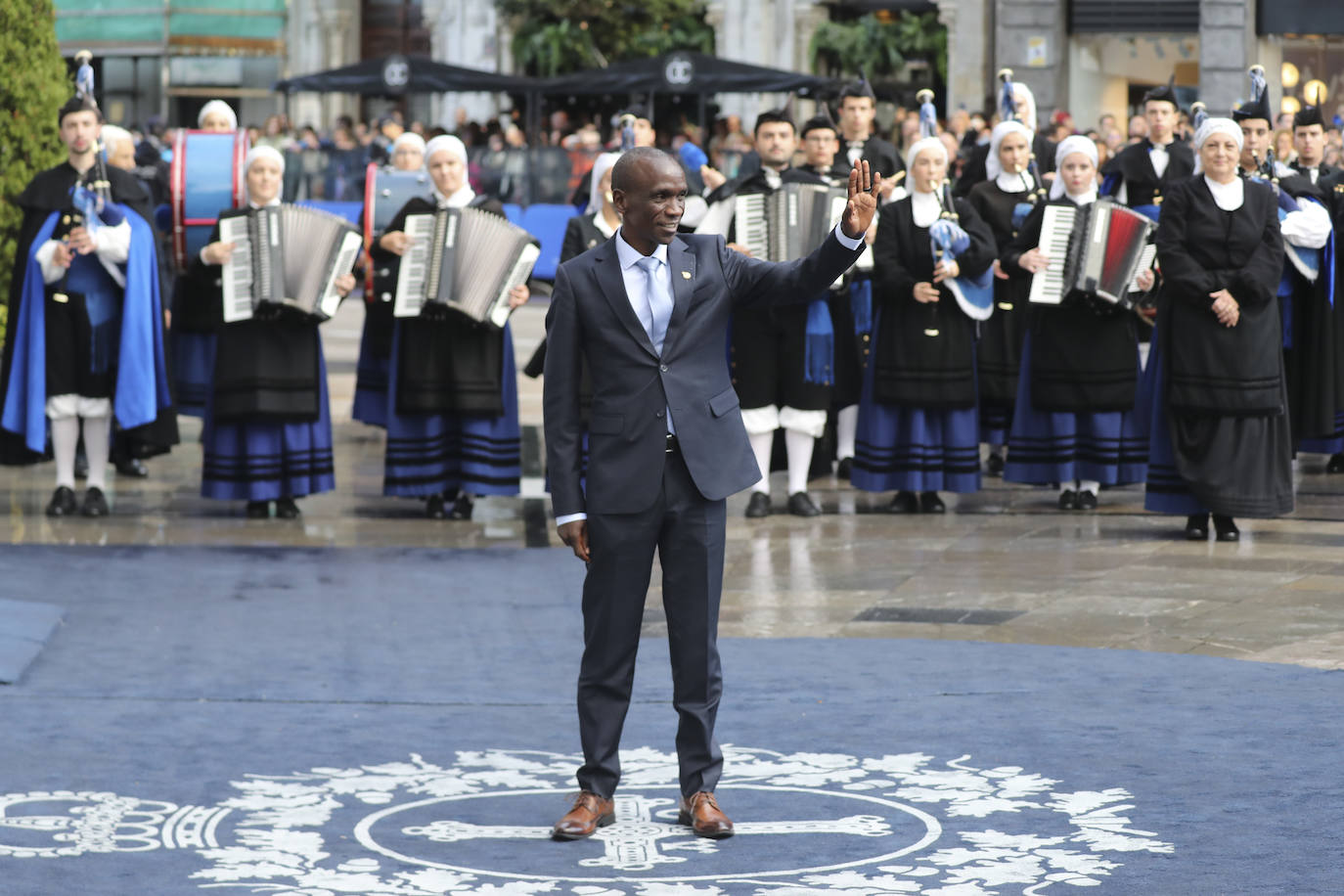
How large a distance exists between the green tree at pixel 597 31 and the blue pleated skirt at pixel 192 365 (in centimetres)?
2281

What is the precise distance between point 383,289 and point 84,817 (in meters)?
5.56

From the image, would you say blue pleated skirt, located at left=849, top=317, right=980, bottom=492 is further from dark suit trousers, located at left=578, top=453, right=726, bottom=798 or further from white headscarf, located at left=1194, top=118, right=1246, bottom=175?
dark suit trousers, located at left=578, top=453, right=726, bottom=798

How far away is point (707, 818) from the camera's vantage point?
5664mm

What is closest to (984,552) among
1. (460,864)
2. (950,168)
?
(460,864)

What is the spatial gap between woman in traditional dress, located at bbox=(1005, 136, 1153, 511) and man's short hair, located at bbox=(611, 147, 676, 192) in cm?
561

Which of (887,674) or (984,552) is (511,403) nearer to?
(984,552)

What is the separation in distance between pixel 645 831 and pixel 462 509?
5.86 meters

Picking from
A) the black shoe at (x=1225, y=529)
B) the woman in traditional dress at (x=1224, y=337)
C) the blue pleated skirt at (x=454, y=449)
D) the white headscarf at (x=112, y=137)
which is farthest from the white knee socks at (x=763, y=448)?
the white headscarf at (x=112, y=137)

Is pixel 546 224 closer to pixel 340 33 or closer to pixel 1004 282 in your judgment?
pixel 1004 282

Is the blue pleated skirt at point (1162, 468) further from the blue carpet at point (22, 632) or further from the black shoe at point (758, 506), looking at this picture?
the blue carpet at point (22, 632)

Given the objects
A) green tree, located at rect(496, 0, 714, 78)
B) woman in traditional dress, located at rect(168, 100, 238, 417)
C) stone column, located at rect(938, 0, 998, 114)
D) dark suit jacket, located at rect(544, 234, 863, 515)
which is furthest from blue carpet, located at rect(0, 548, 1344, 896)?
green tree, located at rect(496, 0, 714, 78)

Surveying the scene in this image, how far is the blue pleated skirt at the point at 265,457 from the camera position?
1120 cm

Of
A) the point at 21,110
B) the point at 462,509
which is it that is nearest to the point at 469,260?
the point at 462,509

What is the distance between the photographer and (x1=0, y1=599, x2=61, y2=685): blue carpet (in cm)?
777
